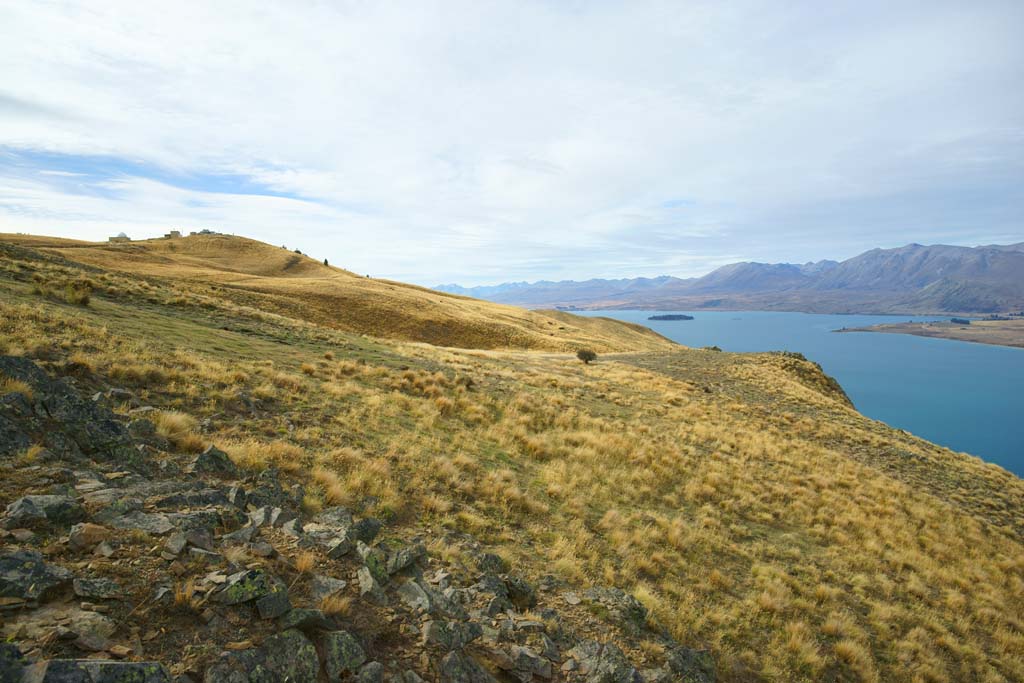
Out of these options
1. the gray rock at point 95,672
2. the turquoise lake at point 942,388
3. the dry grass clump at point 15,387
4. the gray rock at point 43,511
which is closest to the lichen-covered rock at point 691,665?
the gray rock at point 95,672

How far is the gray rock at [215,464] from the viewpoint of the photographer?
7029mm

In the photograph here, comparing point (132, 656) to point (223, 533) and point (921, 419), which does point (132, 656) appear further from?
point (921, 419)

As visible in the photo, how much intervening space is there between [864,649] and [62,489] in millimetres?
12566

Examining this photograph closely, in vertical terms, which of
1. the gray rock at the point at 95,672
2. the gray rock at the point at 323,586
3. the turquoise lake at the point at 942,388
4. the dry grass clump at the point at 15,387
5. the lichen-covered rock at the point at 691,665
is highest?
the dry grass clump at the point at 15,387

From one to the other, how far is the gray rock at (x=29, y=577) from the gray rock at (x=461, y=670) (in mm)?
3559

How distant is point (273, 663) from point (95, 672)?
4.17 ft

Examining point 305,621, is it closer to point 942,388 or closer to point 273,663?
point 273,663

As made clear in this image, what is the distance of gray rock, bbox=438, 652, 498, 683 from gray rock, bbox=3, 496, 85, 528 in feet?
14.1

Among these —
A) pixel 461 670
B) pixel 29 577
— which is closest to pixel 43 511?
pixel 29 577

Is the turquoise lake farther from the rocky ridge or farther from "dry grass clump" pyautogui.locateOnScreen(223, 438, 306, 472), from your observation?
"dry grass clump" pyautogui.locateOnScreen(223, 438, 306, 472)

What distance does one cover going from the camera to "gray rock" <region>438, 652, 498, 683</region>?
460 cm

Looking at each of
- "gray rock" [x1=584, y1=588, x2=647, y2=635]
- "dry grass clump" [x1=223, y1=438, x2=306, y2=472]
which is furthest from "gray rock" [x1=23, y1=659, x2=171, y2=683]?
"gray rock" [x1=584, y1=588, x2=647, y2=635]

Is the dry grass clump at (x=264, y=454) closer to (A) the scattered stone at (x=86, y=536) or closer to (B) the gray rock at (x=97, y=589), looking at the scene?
(A) the scattered stone at (x=86, y=536)

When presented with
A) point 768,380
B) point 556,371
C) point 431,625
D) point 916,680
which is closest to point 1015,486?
point 768,380
